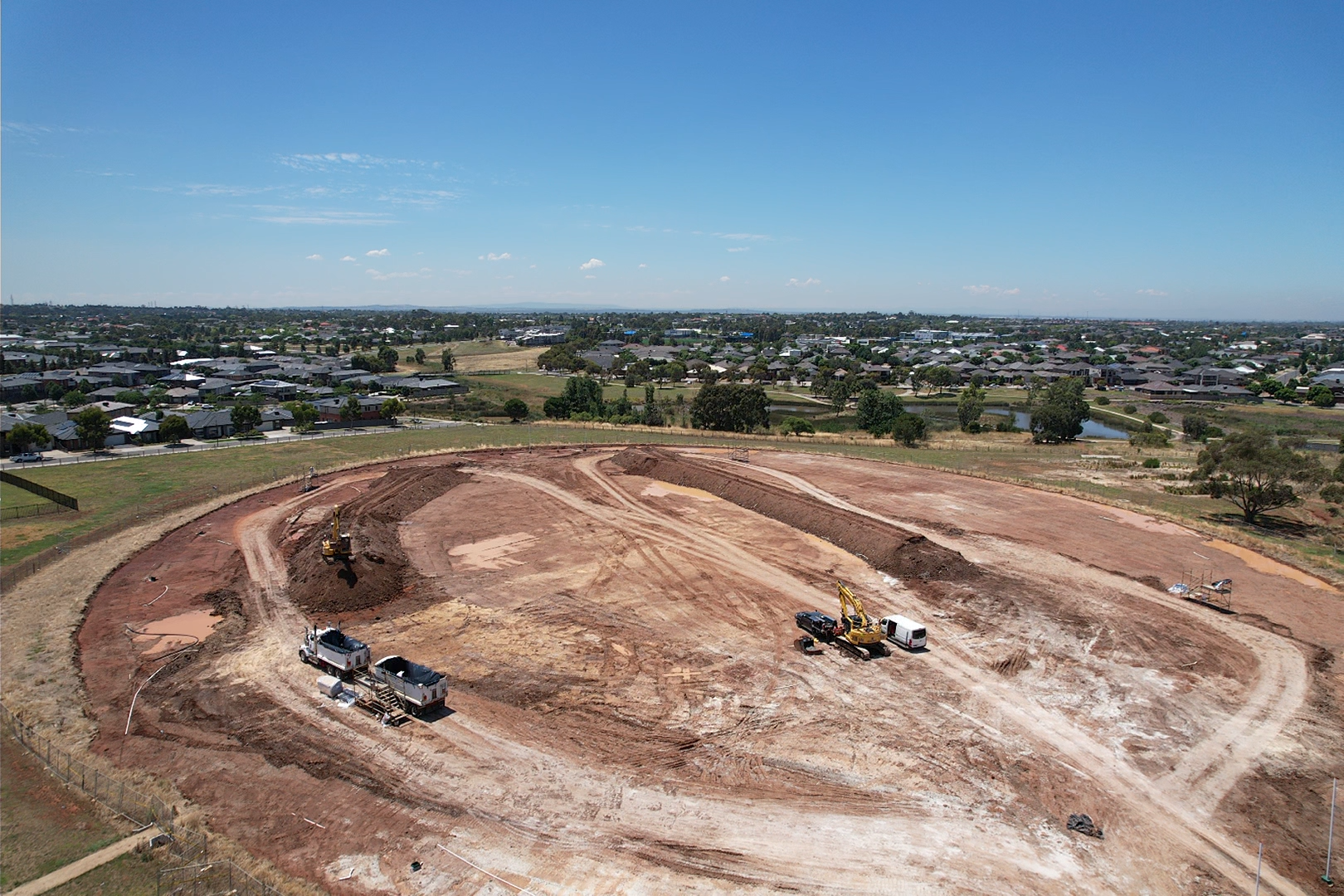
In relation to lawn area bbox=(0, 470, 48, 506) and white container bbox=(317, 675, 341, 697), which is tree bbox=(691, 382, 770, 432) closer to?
lawn area bbox=(0, 470, 48, 506)

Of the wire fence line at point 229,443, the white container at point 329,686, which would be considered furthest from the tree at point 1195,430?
the white container at point 329,686

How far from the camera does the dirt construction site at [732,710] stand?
52.9 feet

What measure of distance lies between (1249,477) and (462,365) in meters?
141

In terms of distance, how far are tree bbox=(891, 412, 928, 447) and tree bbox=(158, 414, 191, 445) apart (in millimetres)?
74069

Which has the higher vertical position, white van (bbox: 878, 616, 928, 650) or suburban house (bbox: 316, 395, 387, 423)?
suburban house (bbox: 316, 395, 387, 423)

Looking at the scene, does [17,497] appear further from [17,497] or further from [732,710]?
[732,710]

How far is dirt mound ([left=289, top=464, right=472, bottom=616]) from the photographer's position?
29.6 metres

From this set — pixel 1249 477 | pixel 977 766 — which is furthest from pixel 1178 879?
pixel 1249 477

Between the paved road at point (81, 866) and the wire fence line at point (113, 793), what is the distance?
0.49 meters

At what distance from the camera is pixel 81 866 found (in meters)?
14.9

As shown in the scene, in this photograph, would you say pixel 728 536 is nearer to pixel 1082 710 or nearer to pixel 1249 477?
pixel 1082 710

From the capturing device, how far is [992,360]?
16100 cm

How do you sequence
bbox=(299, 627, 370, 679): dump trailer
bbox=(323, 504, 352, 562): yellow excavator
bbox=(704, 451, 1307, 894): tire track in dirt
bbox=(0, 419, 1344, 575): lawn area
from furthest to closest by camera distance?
bbox=(0, 419, 1344, 575): lawn area < bbox=(323, 504, 352, 562): yellow excavator < bbox=(299, 627, 370, 679): dump trailer < bbox=(704, 451, 1307, 894): tire track in dirt

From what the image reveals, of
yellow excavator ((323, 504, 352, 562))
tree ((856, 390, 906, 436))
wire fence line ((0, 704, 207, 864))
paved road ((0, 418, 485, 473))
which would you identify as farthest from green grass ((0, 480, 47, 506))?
tree ((856, 390, 906, 436))
